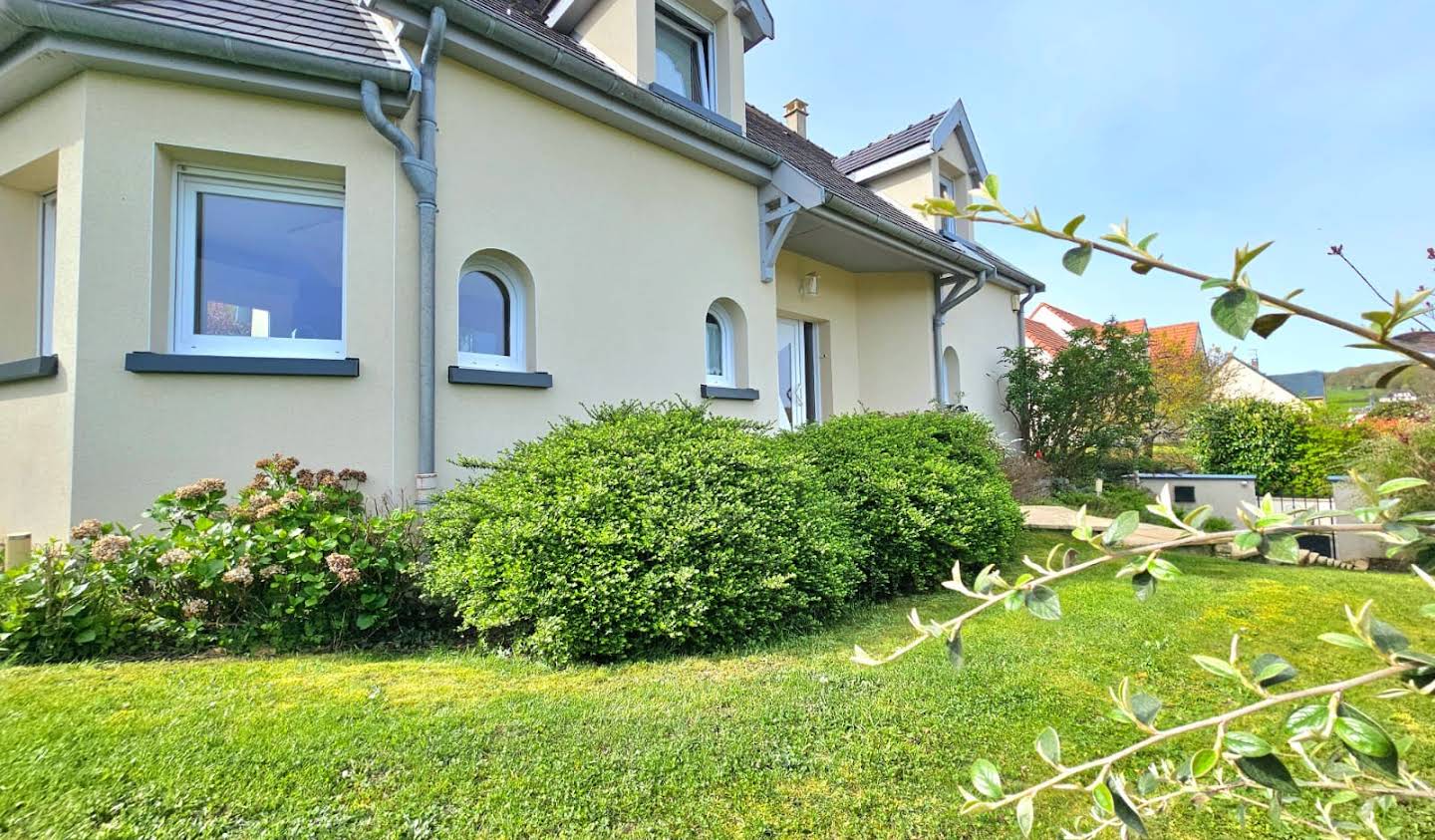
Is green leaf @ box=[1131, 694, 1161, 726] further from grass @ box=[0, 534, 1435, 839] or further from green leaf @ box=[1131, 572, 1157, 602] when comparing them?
grass @ box=[0, 534, 1435, 839]

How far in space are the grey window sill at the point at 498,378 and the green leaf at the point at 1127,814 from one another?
4.82 meters

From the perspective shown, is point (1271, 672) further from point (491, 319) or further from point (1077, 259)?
point (491, 319)

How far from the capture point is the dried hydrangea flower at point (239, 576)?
3.34m

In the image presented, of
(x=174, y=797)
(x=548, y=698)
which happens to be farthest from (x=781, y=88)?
(x=174, y=797)

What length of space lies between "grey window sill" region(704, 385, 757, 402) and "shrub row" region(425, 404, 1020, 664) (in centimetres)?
200

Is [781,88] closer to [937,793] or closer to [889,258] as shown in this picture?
[889,258]

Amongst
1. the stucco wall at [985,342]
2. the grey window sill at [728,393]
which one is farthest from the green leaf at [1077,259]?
the stucco wall at [985,342]

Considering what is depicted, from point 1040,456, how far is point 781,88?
9.00 m

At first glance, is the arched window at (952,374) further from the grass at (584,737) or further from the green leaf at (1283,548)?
the green leaf at (1283,548)

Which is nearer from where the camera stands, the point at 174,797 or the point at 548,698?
the point at 174,797

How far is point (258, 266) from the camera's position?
15.6ft

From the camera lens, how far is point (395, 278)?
4.71 metres

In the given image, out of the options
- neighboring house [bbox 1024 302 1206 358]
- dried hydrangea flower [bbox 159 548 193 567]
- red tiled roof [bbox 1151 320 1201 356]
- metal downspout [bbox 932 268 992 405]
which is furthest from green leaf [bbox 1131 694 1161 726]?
red tiled roof [bbox 1151 320 1201 356]

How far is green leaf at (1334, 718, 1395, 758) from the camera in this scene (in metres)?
0.78
